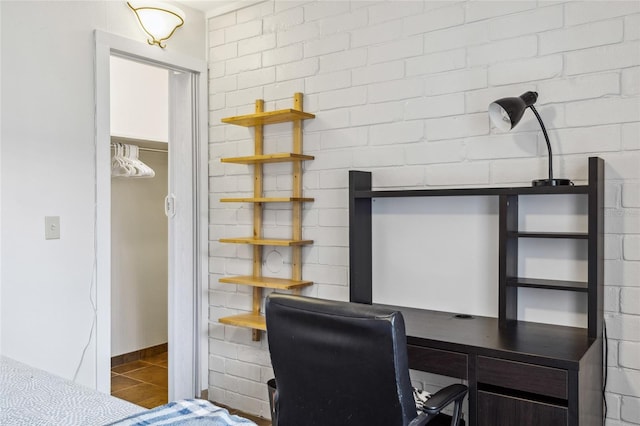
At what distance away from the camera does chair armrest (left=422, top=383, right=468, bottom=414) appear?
167 centimetres

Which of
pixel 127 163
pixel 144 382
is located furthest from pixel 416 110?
pixel 144 382

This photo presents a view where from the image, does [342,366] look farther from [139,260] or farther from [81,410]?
[139,260]

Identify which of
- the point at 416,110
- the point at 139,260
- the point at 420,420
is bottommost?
the point at 420,420

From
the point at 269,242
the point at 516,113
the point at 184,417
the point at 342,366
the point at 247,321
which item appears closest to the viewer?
the point at 184,417

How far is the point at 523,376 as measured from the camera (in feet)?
5.88

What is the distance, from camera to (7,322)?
245 cm

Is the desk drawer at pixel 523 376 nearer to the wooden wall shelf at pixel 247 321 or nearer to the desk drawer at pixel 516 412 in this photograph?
the desk drawer at pixel 516 412

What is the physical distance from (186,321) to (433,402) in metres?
2.01

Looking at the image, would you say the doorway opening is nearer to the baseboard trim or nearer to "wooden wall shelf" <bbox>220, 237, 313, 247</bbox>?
the baseboard trim

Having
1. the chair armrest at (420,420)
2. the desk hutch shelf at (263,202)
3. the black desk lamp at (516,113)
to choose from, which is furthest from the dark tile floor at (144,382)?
the black desk lamp at (516,113)

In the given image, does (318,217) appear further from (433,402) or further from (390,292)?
(433,402)

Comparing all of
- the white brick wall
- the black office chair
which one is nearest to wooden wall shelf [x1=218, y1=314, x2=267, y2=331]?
the white brick wall

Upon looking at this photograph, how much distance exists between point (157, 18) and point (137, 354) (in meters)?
2.65

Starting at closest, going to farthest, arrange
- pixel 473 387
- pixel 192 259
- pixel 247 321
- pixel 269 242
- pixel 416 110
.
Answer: pixel 473 387 → pixel 416 110 → pixel 269 242 → pixel 247 321 → pixel 192 259
